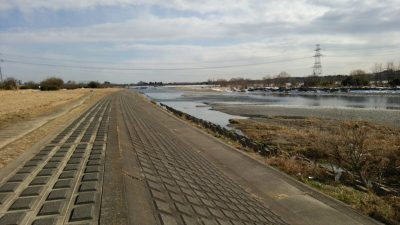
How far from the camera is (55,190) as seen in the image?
22.1 feet

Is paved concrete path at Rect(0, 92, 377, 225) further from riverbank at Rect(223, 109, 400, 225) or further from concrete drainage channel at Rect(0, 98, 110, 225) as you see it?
riverbank at Rect(223, 109, 400, 225)

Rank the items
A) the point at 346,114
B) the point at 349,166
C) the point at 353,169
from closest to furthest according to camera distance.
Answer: the point at 353,169
the point at 349,166
the point at 346,114

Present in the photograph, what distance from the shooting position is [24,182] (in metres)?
7.32

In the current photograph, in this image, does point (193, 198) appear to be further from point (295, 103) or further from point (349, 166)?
point (295, 103)

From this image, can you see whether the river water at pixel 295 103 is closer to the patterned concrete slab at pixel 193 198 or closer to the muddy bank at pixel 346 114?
the muddy bank at pixel 346 114

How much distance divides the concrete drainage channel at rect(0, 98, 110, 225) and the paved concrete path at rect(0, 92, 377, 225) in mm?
14

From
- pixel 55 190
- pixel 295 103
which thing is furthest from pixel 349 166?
pixel 295 103

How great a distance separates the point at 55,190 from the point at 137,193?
145 centimetres

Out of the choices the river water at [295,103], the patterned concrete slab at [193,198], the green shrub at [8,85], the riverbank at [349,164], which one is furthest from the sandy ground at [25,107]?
the green shrub at [8,85]

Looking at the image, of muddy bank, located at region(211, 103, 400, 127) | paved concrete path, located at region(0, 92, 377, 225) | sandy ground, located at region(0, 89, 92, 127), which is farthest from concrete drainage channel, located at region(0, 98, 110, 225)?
muddy bank, located at region(211, 103, 400, 127)

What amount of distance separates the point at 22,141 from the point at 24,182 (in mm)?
7043

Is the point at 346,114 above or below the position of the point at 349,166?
below

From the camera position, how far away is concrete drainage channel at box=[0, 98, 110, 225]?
545 centimetres

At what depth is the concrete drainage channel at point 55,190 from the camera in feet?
17.9
